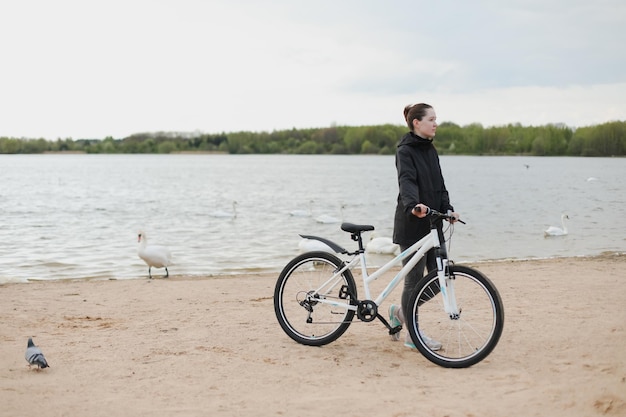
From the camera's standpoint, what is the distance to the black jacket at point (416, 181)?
6000 millimetres

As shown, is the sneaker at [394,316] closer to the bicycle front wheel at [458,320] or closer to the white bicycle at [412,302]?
the white bicycle at [412,302]

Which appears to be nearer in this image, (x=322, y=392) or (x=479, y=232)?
(x=322, y=392)

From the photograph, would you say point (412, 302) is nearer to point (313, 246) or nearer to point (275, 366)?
point (275, 366)

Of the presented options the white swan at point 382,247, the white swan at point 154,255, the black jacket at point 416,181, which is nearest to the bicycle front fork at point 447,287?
the black jacket at point 416,181

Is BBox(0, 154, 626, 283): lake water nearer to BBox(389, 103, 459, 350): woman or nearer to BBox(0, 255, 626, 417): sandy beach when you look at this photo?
BBox(0, 255, 626, 417): sandy beach

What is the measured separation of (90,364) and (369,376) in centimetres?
235

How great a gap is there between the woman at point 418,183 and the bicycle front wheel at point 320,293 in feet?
1.83

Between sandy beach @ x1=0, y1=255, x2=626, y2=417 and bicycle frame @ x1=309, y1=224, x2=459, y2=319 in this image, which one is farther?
bicycle frame @ x1=309, y1=224, x2=459, y2=319

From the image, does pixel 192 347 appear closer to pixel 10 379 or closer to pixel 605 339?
pixel 10 379

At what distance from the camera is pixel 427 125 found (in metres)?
5.97

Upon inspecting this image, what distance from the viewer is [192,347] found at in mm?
6352

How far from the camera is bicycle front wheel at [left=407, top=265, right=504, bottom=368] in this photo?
565cm

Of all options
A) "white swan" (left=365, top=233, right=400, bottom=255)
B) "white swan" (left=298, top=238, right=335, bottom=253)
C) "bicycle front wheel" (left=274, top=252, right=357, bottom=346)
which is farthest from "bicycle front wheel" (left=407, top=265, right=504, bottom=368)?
"white swan" (left=365, top=233, right=400, bottom=255)

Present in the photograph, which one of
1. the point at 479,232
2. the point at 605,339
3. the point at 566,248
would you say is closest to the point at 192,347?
the point at 605,339
